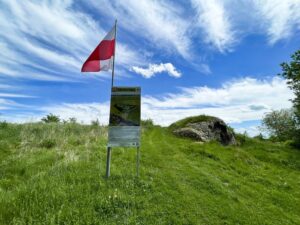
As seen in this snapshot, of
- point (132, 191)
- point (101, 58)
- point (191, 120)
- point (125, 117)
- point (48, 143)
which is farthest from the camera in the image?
point (191, 120)

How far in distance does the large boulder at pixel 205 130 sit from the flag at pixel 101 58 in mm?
14482

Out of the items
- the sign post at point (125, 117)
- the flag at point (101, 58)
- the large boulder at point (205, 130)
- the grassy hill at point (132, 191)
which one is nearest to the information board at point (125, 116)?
the sign post at point (125, 117)

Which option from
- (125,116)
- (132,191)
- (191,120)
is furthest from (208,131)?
(132,191)

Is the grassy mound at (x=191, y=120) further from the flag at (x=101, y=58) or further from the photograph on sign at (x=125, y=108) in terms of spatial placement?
the flag at (x=101, y=58)

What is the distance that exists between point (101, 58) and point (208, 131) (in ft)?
54.1

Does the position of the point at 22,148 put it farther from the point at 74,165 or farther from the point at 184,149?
the point at 184,149

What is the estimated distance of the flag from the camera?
875 cm

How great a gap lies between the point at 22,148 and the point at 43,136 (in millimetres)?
2458

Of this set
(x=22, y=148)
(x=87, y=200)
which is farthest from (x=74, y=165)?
(x=22, y=148)

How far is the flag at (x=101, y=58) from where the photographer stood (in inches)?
344

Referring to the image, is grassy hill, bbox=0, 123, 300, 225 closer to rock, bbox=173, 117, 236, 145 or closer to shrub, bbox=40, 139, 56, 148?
shrub, bbox=40, 139, 56, 148

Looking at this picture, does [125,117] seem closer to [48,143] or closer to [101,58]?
[101,58]

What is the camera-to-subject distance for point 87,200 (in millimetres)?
6594

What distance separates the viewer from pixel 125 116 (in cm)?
895
